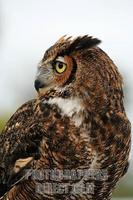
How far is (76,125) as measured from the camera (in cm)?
343

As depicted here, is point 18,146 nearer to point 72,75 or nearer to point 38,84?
point 38,84

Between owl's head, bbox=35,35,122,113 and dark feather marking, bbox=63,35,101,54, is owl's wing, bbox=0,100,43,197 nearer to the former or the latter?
owl's head, bbox=35,35,122,113

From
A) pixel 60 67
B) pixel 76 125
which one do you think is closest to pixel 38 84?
pixel 60 67

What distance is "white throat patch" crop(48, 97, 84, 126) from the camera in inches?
135

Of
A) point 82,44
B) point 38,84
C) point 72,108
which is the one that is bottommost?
point 72,108

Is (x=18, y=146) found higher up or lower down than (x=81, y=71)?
lower down

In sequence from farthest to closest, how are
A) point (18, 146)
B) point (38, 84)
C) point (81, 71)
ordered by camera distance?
point (18, 146), point (38, 84), point (81, 71)

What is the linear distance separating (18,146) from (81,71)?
0.50 m

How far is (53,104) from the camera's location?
11.4 ft

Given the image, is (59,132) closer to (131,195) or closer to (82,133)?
(82,133)

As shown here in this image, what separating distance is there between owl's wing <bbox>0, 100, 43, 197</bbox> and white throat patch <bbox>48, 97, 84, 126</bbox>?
0.51 ft

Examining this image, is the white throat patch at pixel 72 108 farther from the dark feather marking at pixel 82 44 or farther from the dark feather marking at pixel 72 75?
the dark feather marking at pixel 82 44

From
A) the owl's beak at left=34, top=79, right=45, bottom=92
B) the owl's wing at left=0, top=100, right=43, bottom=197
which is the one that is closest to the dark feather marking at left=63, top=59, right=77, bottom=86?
the owl's beak at left=34, top=79, right=45, bottom=92

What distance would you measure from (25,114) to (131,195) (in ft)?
8.54
